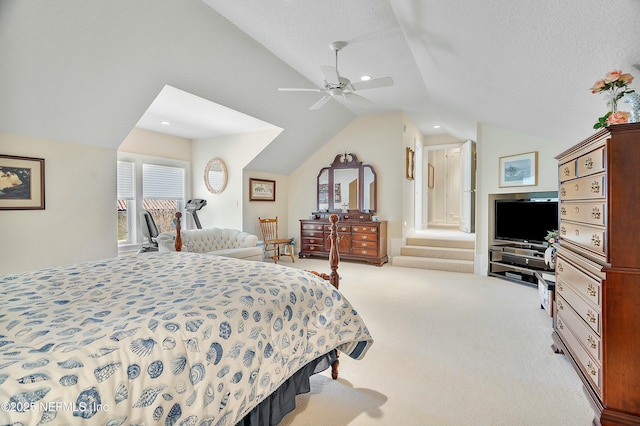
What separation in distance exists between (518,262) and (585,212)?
343 centimetres

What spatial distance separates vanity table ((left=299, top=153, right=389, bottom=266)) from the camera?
236 inches

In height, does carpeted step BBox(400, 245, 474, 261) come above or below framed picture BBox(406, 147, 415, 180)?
below

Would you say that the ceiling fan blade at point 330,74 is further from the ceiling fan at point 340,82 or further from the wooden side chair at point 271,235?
the wooden side chair at point 271,235

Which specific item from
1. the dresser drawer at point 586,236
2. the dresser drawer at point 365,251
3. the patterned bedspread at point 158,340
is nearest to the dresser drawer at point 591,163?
the dresser drawer at point 586,236

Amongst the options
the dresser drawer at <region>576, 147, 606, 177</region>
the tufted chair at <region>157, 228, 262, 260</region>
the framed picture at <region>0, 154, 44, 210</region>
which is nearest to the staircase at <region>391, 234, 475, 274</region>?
Result: the tufted chair at <region>157, 228, 262, 260</region>

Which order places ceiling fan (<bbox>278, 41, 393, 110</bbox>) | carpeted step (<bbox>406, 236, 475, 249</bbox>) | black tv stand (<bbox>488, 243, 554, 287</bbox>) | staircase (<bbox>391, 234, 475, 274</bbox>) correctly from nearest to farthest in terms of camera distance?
1. ceiling fan (<bbox>278, 41, 393, 110</bbox>)
2. black tv stand (<bbox>488, 243, 554, 287</bbox>)
3. staircase (<bbox>391, 234, 475, 274</bbox>)
4. carpeted step (<bbox>406, 236, 475, 249</bbox>)

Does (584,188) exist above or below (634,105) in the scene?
below

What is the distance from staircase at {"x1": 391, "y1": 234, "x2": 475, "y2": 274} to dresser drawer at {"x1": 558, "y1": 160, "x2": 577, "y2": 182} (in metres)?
3.28

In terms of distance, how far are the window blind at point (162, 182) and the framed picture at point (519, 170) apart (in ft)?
20.3

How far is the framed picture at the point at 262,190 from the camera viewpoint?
647 cm

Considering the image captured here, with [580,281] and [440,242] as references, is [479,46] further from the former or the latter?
[440,242]

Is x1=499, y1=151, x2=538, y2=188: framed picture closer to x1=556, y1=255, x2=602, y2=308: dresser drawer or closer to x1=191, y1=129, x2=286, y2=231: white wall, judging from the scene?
x1=556, y1=255, x2=602, y2=308: dresser drawer

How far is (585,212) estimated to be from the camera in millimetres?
1892

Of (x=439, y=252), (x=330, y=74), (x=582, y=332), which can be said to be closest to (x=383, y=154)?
(x=439, y=252)
